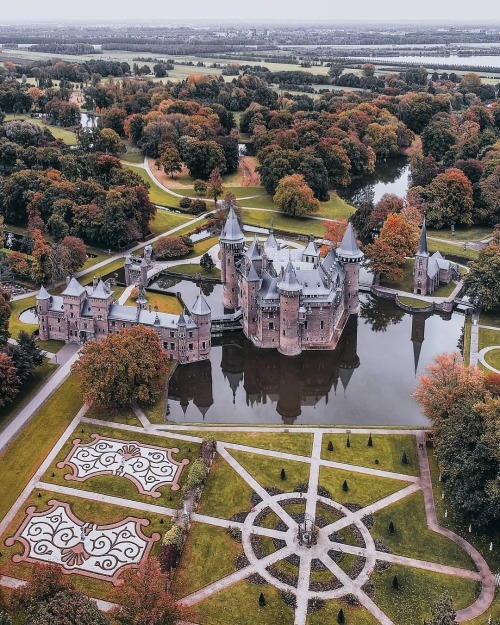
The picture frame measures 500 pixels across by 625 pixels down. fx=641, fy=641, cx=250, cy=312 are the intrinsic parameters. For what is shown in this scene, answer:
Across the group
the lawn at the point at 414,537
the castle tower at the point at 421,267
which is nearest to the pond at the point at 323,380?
the castle tower at the point at 421,267

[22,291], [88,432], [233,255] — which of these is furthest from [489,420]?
[22,291]

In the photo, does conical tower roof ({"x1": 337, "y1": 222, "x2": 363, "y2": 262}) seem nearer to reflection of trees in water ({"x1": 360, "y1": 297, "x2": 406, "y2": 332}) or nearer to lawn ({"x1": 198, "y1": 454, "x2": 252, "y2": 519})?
reflection of trees in water ({"x1": 360, "y1": 297, "x2": 406, "y2": 332})

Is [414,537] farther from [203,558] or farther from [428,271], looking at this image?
[428,271]

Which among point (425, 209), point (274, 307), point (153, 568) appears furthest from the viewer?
point (425, 209)

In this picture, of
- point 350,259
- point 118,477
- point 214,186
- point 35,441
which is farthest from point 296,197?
point 118,477

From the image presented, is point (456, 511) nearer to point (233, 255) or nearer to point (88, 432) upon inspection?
point (88, 432)
